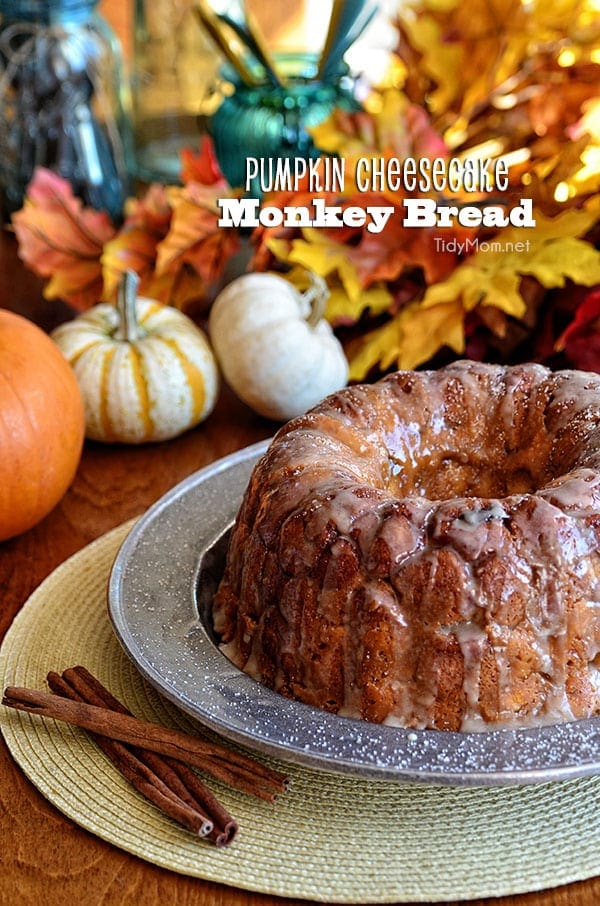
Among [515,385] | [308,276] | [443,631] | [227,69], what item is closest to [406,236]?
[308,276]

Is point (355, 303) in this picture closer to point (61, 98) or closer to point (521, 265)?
point (521, 265)

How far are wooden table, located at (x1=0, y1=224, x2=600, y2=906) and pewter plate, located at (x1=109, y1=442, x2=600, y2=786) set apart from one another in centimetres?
14

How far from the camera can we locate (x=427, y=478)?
1622mm

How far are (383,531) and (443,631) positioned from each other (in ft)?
0.42

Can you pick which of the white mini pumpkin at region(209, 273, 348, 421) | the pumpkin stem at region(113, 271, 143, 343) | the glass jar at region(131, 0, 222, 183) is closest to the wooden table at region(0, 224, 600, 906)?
the white mini pumpkin at region(209, 273, 348, 421)

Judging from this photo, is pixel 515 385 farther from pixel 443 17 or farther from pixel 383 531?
pixel 443 17

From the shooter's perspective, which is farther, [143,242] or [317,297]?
[143,242]

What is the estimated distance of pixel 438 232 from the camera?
2.24 meters

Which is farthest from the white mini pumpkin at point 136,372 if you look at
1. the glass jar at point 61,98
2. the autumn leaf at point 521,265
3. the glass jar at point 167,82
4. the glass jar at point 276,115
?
the glass jar at point 167,82

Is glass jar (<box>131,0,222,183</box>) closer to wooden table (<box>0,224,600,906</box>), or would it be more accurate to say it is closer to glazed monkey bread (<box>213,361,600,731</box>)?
A: wooden table (<box>0,224,600,906</box>)

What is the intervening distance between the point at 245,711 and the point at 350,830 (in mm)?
167

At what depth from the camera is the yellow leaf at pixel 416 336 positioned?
220 cm

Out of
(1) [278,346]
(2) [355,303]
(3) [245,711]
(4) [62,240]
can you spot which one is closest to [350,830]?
(3) [245,711]

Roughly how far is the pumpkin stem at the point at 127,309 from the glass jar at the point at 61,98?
A: 0.98m
